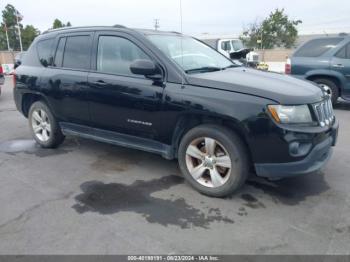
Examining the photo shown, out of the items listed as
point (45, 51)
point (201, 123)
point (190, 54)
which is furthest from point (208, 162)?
point (45, 51)

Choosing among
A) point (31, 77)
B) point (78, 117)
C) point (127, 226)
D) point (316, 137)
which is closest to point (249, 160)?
point (316, 137)

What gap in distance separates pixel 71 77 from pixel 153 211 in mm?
2343

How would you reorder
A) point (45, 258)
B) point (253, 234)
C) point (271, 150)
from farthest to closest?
point (271, 150) < point (253, 234) < point (45, 258)

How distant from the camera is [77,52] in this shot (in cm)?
470

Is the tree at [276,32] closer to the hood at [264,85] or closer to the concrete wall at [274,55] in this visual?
the concrete wall at [274,55]

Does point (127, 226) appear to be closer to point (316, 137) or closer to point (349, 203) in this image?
point (316, 137)

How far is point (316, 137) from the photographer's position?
335 centimetres

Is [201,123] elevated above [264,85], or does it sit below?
below

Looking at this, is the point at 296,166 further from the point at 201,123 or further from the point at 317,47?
the point at 317,47

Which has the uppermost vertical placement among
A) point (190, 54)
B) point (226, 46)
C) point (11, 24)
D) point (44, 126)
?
point (11, 24)

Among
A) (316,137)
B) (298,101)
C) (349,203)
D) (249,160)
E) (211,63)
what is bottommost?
(349,203)

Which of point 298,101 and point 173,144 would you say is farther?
point 173,144

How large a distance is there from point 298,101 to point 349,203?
122 centimetres

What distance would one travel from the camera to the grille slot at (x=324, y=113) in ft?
11.3
